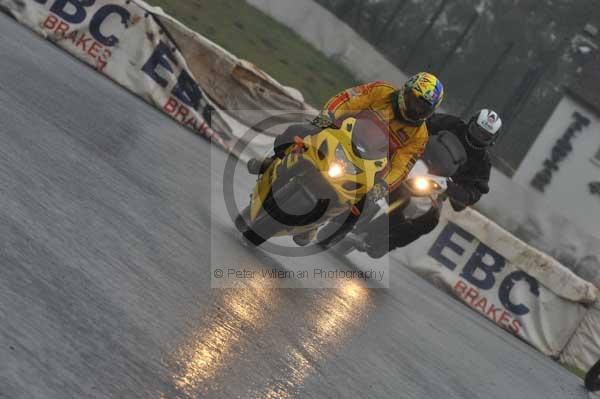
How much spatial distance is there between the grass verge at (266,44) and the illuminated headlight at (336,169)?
20.0m

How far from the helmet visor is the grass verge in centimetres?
1889

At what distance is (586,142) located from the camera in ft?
141

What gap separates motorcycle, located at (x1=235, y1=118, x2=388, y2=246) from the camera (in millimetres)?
8094

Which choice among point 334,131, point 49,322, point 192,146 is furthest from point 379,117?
point 49,322

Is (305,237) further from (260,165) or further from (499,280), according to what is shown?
(499,280)

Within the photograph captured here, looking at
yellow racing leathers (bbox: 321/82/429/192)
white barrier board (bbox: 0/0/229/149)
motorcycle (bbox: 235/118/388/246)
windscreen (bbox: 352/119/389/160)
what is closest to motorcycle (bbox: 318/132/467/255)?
yellow racing leathers (bbox: 321/82/429/192)

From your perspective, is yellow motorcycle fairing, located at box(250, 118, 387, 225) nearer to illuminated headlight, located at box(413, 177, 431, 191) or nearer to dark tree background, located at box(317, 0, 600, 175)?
illuminated headlight, located at box(413, 177, 431, 191)

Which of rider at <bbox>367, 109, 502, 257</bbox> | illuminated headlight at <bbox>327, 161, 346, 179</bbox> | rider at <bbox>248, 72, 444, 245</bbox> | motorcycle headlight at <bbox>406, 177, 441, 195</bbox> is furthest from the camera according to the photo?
rider at <bbox>367, 109, 502, 257</bbox>

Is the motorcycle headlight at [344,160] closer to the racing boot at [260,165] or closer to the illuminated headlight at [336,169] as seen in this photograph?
the illuminated headlight at [336,169]

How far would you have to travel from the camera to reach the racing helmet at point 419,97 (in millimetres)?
9102

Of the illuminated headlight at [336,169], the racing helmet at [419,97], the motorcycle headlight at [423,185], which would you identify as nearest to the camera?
the illuminated headlight at [336,169]

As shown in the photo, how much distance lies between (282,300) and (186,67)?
832 cm

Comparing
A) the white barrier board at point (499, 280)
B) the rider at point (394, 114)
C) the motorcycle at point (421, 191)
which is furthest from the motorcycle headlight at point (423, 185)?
the white barrier board at point (499, 280)

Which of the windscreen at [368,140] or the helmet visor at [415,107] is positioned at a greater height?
the helmet visor at [415,107]
